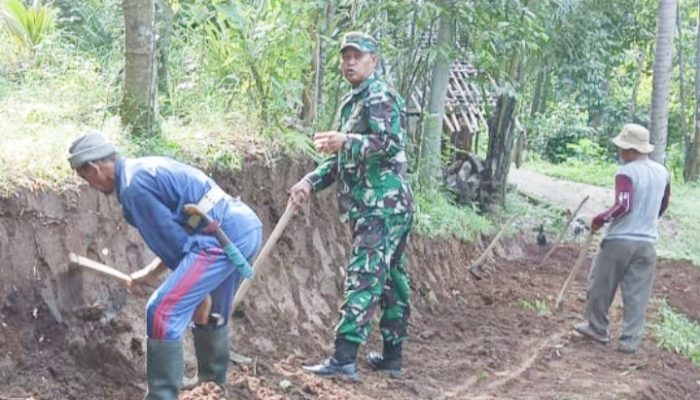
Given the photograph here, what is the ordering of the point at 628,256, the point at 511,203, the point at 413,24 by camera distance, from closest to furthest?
the point at 628,256 → the point at 413,24 → the point at 511,203

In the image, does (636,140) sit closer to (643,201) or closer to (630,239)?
(643,201)

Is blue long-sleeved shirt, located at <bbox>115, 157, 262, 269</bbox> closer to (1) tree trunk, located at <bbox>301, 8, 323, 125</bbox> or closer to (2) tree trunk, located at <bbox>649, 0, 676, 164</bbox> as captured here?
(1) tree trunk, located at <bbox>301, 8, 323, 125</bbox>

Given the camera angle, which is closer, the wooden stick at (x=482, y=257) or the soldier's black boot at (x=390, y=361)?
the soldier's black boot at (x=390, y=361)

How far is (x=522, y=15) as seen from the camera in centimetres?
1074

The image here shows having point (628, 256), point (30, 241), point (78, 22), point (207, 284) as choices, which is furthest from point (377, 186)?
point (78, 22)

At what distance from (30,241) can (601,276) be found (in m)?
4.72

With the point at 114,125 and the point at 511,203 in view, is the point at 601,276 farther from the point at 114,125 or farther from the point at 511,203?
the point at 511,203

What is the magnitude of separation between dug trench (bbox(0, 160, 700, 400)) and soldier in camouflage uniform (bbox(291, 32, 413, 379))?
0.44 m

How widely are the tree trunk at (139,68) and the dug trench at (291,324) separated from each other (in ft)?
2.14

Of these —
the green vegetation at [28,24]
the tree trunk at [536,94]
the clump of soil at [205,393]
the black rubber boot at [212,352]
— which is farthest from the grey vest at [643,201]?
the tree trunk at [536,94]

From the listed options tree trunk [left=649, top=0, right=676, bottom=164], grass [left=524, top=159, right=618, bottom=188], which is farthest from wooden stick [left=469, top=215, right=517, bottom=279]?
grass [left=524, top=159, right=618, bottom=188]

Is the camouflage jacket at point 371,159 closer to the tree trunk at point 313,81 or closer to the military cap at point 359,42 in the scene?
the military cap at point 359,42

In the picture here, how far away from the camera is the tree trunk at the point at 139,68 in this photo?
6762 millimetres

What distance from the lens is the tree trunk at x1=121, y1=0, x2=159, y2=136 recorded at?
6.76 metres
